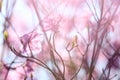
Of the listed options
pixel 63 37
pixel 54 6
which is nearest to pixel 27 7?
pixel 54 6

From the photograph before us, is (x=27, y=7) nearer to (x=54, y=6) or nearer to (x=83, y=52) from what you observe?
(x=54, y=6)

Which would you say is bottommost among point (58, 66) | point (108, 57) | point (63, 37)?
point (108, 57)

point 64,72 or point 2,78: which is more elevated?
point 2,78

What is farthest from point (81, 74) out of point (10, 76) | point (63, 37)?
point (10, 76)

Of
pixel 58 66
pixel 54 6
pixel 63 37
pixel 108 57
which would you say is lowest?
pixel 108 57

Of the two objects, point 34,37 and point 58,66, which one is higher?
point 34,37

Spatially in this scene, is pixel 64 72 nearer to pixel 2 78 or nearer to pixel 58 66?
pixel 58 66
